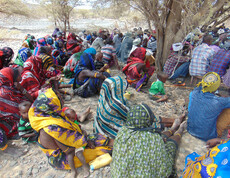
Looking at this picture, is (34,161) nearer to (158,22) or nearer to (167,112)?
(167,112)

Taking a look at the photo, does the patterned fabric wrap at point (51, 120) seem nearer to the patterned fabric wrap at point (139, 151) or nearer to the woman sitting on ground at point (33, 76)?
the patterned fabric wrap at point (139, 151)

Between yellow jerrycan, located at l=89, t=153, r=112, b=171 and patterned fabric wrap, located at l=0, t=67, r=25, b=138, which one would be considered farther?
patterned fabric wrap, located at l=0, t=67, r=25, b=138

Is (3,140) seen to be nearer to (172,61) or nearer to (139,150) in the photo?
(139,150)

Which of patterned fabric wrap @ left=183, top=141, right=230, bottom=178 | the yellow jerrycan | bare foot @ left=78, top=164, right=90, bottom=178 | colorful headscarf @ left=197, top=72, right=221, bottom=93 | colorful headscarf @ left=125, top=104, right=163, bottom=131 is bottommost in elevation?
bare foot @ left=78, top=164, right=90, bottom=178

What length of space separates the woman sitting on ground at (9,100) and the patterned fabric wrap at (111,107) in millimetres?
1553

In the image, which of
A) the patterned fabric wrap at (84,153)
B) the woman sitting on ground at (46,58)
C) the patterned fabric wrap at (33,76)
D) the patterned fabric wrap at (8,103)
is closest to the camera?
the patterned fabric wrap at (84,153)

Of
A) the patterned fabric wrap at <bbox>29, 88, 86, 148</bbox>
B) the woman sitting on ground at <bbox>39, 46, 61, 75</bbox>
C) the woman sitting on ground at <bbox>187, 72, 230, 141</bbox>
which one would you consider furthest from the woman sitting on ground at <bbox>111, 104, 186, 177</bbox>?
the woman sitting on ground at <bbox>39, 46, 61, 75</bbox>

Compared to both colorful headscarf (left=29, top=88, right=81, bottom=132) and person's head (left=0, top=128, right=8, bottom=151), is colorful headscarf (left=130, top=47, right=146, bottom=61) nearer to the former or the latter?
colorful headscarf (left=29, top=88, right=81, bottom=132)

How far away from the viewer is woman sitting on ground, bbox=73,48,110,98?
398 centimetres

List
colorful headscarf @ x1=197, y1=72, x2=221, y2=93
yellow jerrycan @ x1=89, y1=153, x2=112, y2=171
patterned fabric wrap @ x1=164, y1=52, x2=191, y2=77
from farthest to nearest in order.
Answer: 1. patterned fabric wrap @ x1=164, y1=52, x2=191, y2=77
2. colorful headscarf @ x1=197, y1=72, x2=221, y2=93
3. yellow jerrycan @ x1=89, y1=153, x2=112, y2=171

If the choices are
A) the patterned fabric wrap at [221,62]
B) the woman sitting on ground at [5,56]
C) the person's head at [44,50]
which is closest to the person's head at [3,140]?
the woman sitting on ground at [5,56]

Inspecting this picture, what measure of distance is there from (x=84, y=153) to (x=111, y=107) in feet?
2.54

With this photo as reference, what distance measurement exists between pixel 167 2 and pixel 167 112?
10.5 feet

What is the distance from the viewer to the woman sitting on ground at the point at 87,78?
157 inches
